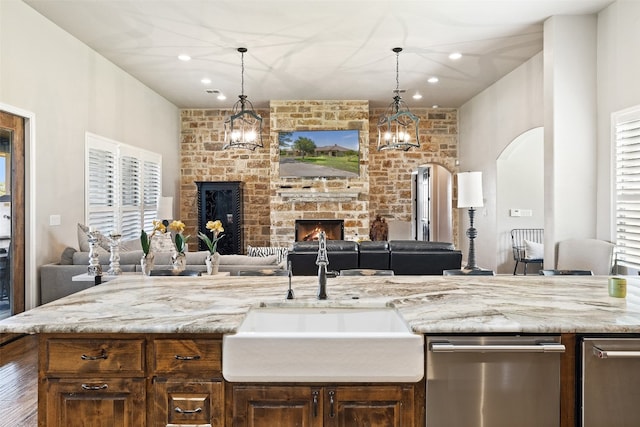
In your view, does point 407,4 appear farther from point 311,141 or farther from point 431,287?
point 311,141

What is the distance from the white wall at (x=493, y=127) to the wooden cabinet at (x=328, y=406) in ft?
17.6

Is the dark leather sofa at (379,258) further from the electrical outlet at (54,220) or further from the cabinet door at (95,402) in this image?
the cabinet door at (95,402)

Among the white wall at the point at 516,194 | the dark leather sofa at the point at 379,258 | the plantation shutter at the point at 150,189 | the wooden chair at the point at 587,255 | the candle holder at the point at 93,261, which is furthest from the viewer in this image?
the plantation shutter at the point at 150,189

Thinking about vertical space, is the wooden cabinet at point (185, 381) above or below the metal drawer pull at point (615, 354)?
below

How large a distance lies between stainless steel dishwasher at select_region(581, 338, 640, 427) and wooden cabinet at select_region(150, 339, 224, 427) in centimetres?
136

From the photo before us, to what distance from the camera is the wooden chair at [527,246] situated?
645 cm

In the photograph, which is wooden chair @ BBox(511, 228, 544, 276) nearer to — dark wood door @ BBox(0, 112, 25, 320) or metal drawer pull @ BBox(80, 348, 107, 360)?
metal drawer pull @ BBox(80, 348, 107, 360)

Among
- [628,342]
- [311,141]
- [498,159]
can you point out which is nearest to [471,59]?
[498,159]

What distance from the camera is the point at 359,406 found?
1.61 m

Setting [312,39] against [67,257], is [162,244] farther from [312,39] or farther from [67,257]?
[312,39]

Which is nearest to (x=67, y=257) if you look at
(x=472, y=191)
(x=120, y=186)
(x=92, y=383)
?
(x=120, y=186)

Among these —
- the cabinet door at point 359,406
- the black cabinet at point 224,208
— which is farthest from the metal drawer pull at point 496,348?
the black cabinet at point 224,208

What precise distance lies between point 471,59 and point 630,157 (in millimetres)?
2696

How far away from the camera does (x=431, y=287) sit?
2352 mm
